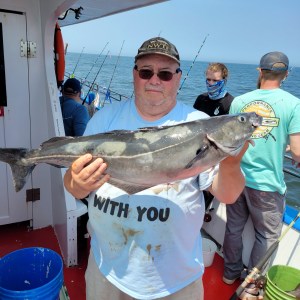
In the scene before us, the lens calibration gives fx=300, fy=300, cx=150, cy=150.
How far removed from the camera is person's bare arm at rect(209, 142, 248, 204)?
1788mm

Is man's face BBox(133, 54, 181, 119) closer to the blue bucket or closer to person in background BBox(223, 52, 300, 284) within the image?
person in background BBox(223, 52, 300, 284)

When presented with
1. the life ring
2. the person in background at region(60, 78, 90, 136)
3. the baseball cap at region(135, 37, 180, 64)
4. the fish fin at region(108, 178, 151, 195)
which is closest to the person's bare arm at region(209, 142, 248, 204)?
the fish fin at region(108, 178, 151, 195)

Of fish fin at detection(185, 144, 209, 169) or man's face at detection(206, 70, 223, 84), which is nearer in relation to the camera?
fish fin at detection(185, 144, 209, 169)

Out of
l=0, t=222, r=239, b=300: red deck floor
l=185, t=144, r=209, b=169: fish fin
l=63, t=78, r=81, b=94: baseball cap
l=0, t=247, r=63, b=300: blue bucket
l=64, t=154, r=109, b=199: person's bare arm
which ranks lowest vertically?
l=0, t=222, r=239, b=300: red deck floor

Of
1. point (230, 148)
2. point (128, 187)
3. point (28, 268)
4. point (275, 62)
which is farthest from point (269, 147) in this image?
point (28, 268)

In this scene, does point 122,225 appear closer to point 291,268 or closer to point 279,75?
point 291,268

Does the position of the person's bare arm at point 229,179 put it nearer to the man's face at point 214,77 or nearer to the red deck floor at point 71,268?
the red deck floor at point 71,268

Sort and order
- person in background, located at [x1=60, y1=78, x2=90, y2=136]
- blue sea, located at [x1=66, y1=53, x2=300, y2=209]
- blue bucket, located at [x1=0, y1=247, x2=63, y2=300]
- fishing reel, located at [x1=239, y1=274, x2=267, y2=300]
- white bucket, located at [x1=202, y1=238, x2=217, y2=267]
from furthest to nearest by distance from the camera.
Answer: blue sea, located at [x1=66, y1=53, x2=300, y2=209] < person in background, located at [x1=60, y1=78, x2=90, y2=136] < white bucket, located at [x1=202, y1=238, x2=217, y2=267] < fishing reel, located at [x1=239, y1=274, x2=267, y2=300] < blue bucket, located at [x1=0, y1=247, x2=63, y2=300]

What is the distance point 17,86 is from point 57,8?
1180 mm

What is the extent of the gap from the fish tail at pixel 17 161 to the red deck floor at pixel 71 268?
2.00m

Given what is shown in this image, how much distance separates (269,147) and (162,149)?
1934mm

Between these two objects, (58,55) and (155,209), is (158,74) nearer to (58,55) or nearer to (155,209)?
(155,209)

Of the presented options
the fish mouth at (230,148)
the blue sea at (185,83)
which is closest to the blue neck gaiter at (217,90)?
the blue sea at (185,83)

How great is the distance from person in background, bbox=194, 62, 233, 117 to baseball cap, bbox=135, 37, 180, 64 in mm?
2597
